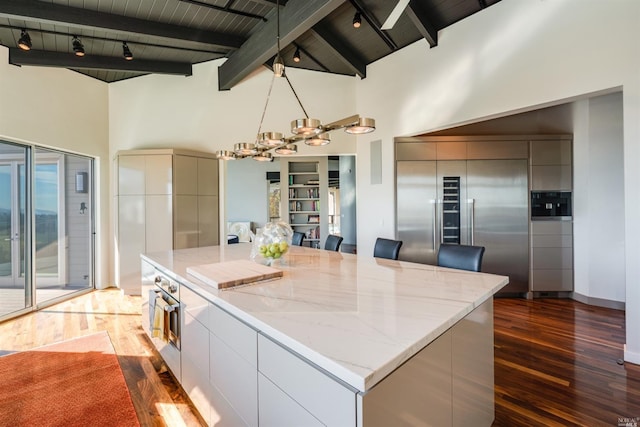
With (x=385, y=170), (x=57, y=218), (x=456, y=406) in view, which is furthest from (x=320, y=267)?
(x=57, y=218)

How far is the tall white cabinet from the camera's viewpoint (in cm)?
488

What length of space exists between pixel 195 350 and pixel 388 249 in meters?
1.79

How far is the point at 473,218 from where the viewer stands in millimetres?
4652

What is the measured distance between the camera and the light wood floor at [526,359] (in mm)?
2096

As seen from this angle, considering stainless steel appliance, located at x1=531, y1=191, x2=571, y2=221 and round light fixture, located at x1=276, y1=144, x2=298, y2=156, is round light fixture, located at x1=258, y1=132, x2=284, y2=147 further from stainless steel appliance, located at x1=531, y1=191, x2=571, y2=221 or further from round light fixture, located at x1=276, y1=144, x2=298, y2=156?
stainless steel appliance, located at x1=531, y1=191, x2=571, y2=221

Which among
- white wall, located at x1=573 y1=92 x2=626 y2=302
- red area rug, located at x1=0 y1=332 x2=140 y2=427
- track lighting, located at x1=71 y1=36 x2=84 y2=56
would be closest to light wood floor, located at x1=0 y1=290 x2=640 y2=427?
red area rug, located at x1=0 y1=332 x2=140 y2=427

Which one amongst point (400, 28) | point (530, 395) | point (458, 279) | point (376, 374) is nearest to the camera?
point (376, 374)

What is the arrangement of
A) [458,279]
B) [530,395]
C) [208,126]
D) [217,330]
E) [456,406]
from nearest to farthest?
[456,406] → [217,330] → [458,279] → [530,395] → [208,126]

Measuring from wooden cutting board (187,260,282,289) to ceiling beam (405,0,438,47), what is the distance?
10.5ft

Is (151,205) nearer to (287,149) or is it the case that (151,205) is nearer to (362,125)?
(287,149)

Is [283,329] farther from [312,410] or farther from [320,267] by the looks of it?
[320,267]

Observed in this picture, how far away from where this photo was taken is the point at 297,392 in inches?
44.1

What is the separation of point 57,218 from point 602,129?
25.4ft

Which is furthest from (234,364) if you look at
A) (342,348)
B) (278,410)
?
(342,348)
